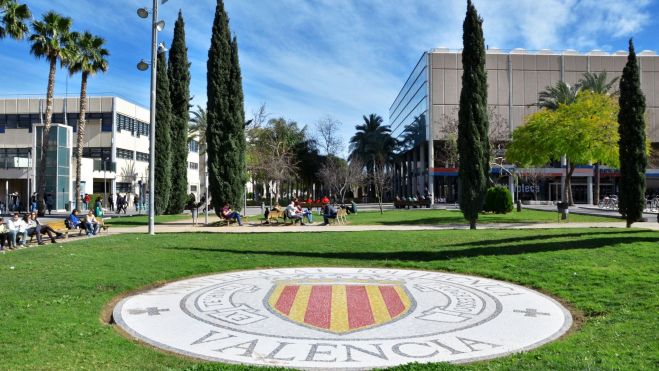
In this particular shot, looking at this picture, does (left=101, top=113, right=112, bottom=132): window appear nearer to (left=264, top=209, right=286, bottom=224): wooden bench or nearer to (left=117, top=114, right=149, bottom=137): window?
(left=117, top=114, right=149, bottom=137): window

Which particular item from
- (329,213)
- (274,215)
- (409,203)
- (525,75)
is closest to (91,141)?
(409,203)

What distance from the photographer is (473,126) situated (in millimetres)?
22031

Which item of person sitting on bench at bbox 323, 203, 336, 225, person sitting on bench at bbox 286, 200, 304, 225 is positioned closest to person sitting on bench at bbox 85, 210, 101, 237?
person sitting on bench at bbox 286, 200, 304, 225

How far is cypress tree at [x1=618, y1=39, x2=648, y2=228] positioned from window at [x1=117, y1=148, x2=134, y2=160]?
44647 millimetres

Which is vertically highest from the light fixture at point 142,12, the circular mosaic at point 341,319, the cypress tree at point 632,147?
the light fixture at point 142,12

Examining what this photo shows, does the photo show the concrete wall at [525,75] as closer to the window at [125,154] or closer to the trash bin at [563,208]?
the trash bin at [563,208]

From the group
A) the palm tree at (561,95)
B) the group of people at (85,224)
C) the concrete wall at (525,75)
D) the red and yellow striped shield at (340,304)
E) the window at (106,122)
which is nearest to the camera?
the red and yellow striped shield at (340,304)

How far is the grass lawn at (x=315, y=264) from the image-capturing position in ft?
17.3

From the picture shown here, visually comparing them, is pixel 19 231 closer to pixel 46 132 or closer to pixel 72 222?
pixel 72 222

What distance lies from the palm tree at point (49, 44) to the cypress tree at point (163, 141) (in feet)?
21.4

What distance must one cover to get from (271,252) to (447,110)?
154ft

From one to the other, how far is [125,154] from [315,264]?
45.5 meters

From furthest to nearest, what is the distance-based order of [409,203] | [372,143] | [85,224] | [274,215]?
[372,143]
[409,203]
[274,215]
[85,224]

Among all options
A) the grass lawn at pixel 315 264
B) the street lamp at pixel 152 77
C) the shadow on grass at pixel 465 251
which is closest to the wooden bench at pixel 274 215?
the grass lawn at pixel 315 264
